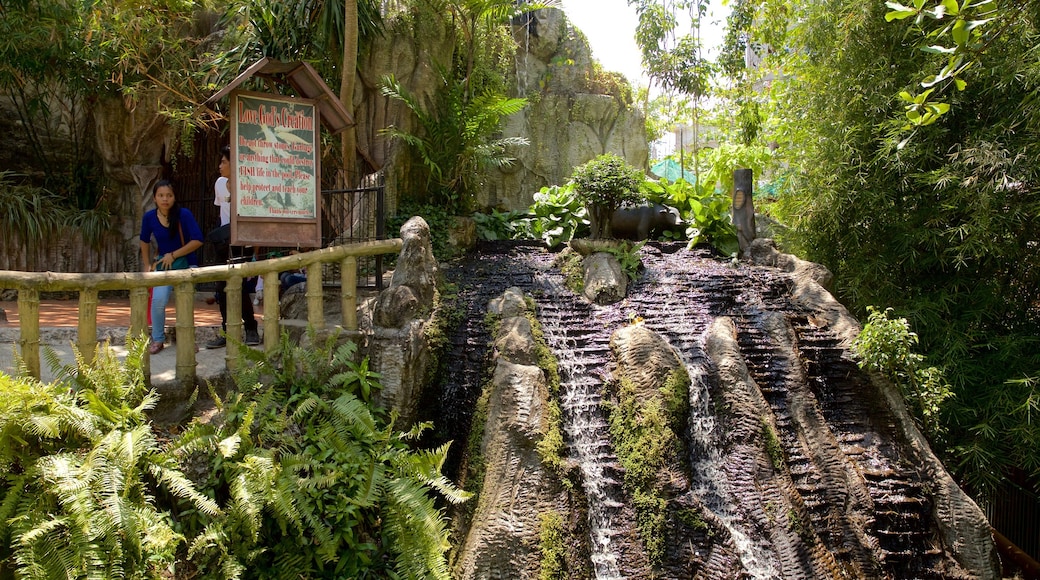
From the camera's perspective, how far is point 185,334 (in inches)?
181

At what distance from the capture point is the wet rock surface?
4797mm

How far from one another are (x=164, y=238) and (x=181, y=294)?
0.88 m

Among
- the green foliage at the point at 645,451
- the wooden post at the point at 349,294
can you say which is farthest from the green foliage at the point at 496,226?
the green foliage at the point at 645,451

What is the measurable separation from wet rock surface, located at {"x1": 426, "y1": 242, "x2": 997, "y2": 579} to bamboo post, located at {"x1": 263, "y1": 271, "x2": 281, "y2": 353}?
4.53ft

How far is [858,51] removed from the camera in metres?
7.00

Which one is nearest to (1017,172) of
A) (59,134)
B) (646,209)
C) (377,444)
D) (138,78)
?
(646,209)

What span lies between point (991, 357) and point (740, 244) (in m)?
3.28

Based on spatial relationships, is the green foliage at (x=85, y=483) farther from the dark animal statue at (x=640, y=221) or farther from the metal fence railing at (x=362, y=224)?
the dark animal statue at (x=640, y=221)

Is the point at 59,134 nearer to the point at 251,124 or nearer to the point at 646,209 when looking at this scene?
the point at 251,124

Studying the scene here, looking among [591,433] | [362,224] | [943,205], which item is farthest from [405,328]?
[943,205]

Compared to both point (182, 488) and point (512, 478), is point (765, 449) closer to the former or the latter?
point (512, 478)

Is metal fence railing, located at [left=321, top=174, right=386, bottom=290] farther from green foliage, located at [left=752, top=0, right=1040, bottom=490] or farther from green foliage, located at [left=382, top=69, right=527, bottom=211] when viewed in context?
green foliage, located at [left=752, top=0, right=1040, bottom=490]

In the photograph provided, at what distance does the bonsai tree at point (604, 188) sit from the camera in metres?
9.02

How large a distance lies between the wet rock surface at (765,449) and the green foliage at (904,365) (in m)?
0.22
